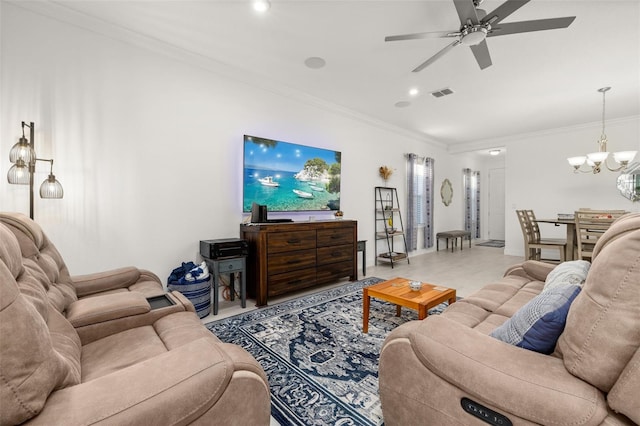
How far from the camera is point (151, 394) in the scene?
0.80m

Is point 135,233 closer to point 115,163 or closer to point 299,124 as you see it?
point 115,163

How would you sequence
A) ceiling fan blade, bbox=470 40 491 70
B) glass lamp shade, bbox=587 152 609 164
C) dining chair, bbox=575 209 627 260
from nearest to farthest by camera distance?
ceiling fan blade, bbox=470 40 491 70, dining chair, bbox=575 209 627 260, glass lamp shade, bbox=587 152 609 164

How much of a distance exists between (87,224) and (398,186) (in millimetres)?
5190

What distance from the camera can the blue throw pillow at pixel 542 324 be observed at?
106 cm

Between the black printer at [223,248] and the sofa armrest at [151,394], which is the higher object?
the black printer at [223,248]

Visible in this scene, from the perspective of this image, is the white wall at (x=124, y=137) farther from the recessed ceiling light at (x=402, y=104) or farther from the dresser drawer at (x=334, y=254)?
the recessed ceiling light at (x=402, y=104)

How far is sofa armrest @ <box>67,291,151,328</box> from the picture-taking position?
4.84ft

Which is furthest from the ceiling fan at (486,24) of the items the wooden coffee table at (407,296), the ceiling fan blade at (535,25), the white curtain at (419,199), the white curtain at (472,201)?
the white curtain at (472,201)

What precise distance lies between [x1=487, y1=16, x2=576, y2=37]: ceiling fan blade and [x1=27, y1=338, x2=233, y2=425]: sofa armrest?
2.90 meters

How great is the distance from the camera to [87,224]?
8.56 ft

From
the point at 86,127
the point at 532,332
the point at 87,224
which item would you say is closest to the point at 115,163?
the point at 86,127

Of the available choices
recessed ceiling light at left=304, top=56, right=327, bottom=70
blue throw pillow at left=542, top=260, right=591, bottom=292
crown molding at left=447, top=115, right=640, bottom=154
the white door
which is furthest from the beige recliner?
the white door

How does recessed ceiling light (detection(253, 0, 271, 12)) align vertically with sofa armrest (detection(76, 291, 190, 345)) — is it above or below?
above

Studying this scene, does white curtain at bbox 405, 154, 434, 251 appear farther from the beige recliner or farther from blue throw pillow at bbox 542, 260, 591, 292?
the beige recliner
